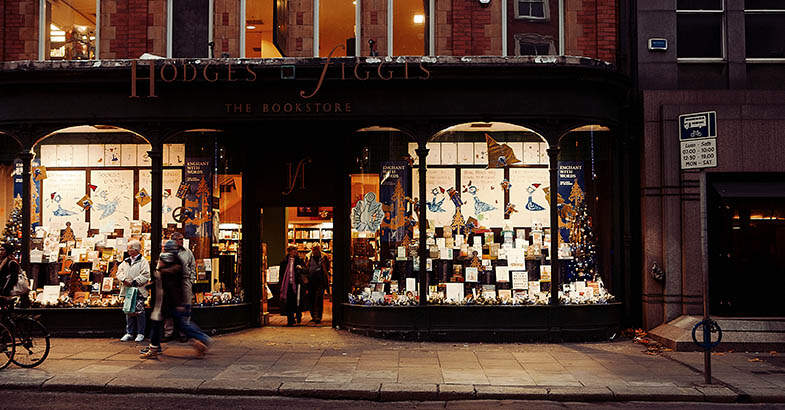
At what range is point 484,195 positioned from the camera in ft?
47.4

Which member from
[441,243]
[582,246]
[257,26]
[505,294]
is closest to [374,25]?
[257,26]

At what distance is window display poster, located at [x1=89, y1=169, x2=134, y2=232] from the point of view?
1462 centimetres

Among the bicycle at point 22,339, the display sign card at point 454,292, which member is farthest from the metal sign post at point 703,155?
the bicycle at point 22,339

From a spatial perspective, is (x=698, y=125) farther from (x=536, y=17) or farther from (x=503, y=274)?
(x=536, y=17)

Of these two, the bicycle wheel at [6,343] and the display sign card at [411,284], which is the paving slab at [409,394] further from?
the bicycle wheel at [6,343]

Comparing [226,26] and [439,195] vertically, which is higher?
[226,26]

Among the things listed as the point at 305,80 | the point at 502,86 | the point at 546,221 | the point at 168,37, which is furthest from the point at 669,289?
the point at 168,37

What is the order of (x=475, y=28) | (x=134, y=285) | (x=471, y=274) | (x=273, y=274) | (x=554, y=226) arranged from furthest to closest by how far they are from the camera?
(x=273, y=274), (x=475, y=28), (x=471, y=274), (x=554, y=226), (x=134, y=285)

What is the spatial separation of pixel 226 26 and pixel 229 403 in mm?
8442

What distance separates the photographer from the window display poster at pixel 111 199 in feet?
48.0

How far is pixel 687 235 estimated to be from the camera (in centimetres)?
1354

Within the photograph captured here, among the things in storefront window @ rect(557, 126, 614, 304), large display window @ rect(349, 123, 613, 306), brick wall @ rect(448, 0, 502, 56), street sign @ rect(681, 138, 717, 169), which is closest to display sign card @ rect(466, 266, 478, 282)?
large display window @ rect(349, 123, 613, 306)

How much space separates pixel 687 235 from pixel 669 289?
43.2 inches

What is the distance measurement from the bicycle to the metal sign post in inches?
382
